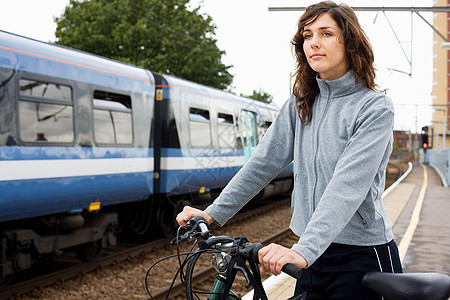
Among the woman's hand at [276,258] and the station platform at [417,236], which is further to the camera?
the station platform at [417,236]

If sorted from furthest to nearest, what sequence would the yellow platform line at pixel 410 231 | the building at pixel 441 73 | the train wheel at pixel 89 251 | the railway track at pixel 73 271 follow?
the building at pixel 441 73
the train wheel at pixel 89 251
the yellow platform line at pixel 410 231
the railway track at pixel 73 271

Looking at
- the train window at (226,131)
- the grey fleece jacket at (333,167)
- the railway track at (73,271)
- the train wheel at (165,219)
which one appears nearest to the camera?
the grey fleece jacket at (333,167)

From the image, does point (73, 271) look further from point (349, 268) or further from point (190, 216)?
point (349, 268)

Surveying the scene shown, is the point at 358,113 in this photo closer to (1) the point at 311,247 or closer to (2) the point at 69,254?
(1) the point at 311,247

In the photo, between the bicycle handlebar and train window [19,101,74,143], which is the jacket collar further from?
train window [19,101,74,143]

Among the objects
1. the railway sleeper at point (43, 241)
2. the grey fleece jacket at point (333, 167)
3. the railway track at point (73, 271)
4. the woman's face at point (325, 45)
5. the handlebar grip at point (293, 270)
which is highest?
the woman's face at point (325, 45)

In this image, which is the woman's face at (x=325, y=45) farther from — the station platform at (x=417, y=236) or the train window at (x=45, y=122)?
the train window at (x=45, y=122)

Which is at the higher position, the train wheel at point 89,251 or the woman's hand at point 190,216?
the woman's hand at point 190,216

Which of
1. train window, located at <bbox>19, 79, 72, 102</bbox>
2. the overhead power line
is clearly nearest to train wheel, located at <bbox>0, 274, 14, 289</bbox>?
train window, located at <bbox>19, 79, 72, 102</bbox>

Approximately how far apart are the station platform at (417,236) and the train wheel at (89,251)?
4.16 metres

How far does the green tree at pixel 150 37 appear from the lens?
78.5ft

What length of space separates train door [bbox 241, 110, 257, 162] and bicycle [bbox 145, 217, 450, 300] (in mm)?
11308

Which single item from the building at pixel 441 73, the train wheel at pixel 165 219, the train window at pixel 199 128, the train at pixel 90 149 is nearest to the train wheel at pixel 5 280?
the train at pixel 90 149

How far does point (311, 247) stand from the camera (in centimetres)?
165
